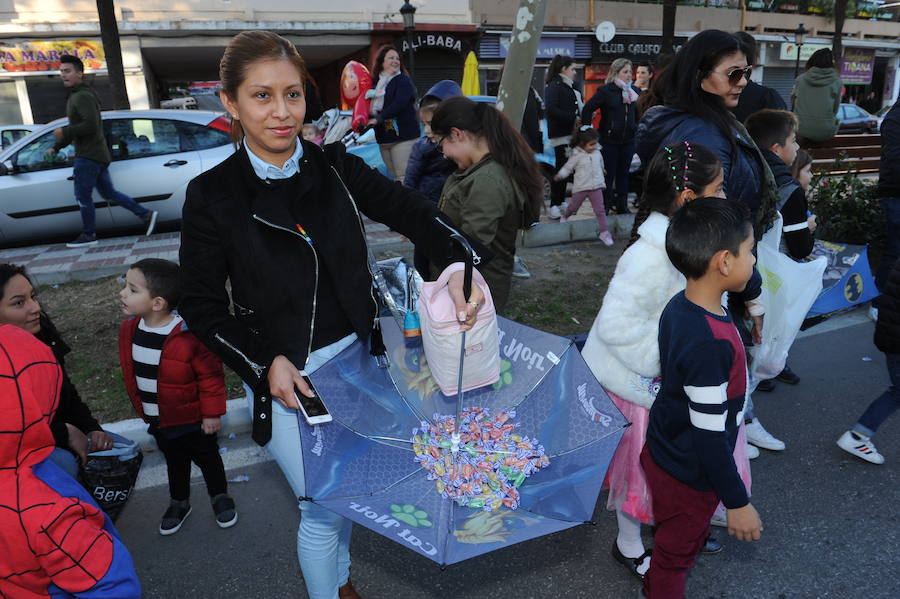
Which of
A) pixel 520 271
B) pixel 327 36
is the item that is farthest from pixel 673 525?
pixel 327 36

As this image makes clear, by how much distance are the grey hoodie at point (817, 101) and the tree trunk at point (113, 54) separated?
32.9 ft

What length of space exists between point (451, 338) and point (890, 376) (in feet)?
8.78

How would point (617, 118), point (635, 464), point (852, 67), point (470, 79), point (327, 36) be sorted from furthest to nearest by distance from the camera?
point (852, 67), point (327, 36), point (470, 79), point (617, 118), point (635, 464)

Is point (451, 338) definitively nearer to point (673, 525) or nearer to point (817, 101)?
point (673, 525)

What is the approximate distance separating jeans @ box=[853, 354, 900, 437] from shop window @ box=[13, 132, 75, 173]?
8.32 m

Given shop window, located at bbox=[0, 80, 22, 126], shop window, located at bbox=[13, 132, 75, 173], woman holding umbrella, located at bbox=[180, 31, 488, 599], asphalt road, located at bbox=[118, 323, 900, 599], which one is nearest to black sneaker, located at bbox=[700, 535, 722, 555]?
asphalt road, located at bbox=[118, 323, 900, 599]

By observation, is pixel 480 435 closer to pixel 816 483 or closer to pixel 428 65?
pixel 816 483

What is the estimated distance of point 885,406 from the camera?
336 centimetres

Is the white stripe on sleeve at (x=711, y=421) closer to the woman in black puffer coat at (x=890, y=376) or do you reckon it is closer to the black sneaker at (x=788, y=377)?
the woman in black puffer coat at (x=890, y=376)

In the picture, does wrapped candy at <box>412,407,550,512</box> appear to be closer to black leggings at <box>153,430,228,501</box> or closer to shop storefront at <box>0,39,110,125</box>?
black leggings at <box>153,430,228,501</box>

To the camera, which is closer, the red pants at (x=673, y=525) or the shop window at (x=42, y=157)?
the red pants at (x=673, y=525)

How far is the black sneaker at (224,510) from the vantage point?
10.2 feet

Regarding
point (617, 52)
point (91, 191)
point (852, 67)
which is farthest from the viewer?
point (852, 67)

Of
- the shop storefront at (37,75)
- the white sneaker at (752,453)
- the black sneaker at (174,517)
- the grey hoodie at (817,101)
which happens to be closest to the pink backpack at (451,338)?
the black sneaker at (174,517)
